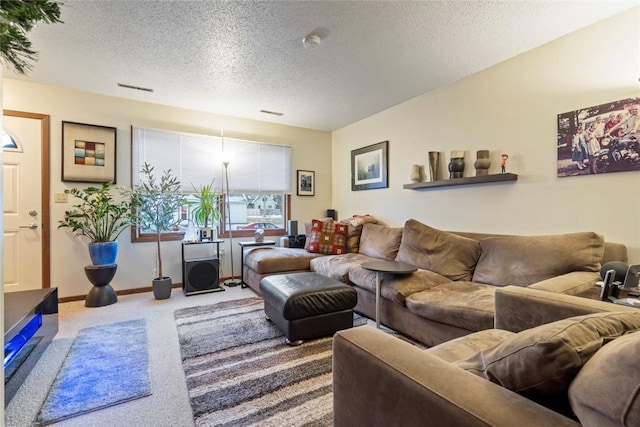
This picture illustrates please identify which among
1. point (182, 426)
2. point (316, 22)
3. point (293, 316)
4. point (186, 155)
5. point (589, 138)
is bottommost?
point (182, 426)

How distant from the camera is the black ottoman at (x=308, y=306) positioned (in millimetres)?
2213

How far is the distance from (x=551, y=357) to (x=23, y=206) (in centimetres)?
460

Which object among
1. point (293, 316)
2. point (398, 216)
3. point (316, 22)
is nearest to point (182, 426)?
point (293, 316)

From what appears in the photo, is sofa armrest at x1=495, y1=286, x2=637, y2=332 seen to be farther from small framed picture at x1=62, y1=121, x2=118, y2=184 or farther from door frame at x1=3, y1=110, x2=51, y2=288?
door frame at x1=3, y1=110, x2=51, y2=288

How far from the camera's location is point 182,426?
4.66 ft

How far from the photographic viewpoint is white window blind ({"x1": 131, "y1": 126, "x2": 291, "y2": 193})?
3797 mm

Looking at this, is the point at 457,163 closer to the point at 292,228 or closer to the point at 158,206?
the point at 292,228

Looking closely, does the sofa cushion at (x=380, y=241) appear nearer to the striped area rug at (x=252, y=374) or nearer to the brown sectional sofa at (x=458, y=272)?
the brown sectional sofa at (x=458, y=272)

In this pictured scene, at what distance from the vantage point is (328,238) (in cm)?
397

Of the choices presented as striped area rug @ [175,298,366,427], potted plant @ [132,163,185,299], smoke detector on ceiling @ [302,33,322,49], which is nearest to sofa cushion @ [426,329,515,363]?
striped area rug @ [175,298,366,427]

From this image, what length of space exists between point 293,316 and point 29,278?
320 centimetres

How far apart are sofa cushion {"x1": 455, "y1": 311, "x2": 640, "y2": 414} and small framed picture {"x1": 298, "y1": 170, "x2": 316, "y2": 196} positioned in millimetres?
4317

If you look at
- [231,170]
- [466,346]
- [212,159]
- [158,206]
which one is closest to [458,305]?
[466,346]

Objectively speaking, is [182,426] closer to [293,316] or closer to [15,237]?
[293,316]
